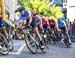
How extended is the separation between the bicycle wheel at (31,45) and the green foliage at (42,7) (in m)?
67.7

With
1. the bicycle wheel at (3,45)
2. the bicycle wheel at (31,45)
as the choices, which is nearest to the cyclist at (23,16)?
the bicycle wheel at (31,45)

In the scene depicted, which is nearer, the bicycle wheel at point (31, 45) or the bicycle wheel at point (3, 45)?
the bicycle wheel at point (3, 45)

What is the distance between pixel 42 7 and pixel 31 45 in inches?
2767

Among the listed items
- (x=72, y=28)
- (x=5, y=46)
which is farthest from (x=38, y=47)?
(x=72, y=28)

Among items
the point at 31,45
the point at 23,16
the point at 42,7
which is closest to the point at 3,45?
the point at 31,45

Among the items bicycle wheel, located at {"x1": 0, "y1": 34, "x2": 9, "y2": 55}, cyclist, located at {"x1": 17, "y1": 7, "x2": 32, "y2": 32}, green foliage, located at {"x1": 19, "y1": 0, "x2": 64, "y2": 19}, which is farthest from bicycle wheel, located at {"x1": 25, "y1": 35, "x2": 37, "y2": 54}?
green foliage, located at {"x1": 19, "y1": 0, "x2": 64, "y2": 19}

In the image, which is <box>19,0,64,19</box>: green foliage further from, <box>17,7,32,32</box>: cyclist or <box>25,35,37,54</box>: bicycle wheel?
<box>17,7,32,32</box>: cyclist

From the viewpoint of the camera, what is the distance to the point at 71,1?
291ft

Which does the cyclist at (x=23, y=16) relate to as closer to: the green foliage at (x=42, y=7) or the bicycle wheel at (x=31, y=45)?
the bicycle wheel at (x=31, y=45)

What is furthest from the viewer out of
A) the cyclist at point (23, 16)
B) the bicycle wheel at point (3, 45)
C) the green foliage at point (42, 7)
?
the green foliage at point (42, 7)

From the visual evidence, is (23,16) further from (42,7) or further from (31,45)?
(42,7)

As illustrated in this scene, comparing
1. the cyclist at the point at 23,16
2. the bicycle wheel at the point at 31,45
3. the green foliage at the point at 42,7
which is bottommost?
the green foliage at the point at 42,7

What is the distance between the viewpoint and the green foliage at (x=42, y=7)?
84.1 m

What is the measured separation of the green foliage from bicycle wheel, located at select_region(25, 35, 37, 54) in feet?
222
